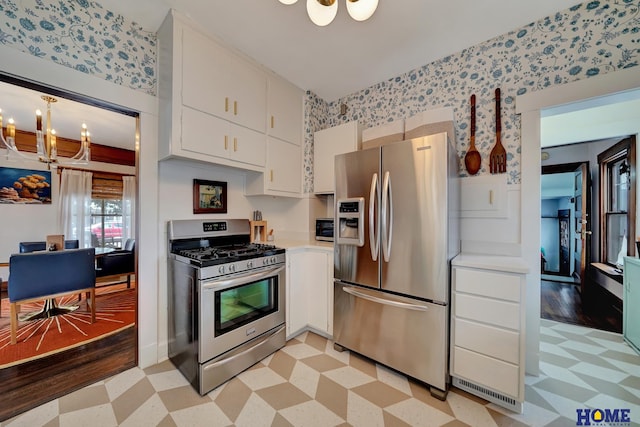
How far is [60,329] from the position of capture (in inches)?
102

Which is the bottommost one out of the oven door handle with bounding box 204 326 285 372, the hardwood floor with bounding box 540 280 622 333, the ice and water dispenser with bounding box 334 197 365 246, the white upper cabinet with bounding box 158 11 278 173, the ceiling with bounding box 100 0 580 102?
the hardwood floor with bounding box 540 280 622 333

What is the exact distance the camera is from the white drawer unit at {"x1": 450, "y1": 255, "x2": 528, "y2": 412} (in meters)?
1.46

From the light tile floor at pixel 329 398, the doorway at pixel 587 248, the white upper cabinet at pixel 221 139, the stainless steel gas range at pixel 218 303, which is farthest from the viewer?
the doorway at pixel 587 248

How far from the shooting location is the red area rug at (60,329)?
2140 millimetres

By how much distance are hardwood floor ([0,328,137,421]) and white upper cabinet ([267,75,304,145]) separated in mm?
2491

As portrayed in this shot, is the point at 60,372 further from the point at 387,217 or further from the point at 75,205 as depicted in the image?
the point at 75,205

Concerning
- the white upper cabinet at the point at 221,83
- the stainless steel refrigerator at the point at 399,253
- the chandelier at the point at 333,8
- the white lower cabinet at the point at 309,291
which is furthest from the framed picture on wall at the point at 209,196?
the chandelier at the point at 333,8

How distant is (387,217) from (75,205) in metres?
5.63

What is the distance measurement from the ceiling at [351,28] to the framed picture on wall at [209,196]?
129cm

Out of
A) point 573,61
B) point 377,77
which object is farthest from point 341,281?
point 573,61

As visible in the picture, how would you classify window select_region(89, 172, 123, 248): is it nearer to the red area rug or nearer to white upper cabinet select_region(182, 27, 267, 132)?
the red area rug

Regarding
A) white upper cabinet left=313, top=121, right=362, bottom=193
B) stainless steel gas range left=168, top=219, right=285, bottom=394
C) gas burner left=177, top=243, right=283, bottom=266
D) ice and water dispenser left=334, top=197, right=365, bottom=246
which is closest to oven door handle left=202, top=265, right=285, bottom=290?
stainless steel gas range left=168, top=219, right=285, bottom=394

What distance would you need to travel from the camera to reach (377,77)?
8.78ft

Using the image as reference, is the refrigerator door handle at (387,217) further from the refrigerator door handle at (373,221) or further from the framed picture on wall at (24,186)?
the framed picture on wall at (24,186)
